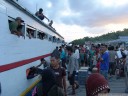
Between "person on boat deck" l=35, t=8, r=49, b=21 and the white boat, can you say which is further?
"person on boat deck" l=35, t=8, r=49, b=21

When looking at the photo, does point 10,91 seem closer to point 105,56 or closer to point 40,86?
point 40,86

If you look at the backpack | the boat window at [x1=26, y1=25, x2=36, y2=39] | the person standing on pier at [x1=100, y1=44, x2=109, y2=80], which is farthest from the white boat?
the person standing on pier at [x1=100, y1=44, x2=109, y2=80]

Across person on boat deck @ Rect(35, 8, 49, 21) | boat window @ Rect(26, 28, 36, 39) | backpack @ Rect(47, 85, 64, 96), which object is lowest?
backpack @ Rect(47, 85, 64, 96)

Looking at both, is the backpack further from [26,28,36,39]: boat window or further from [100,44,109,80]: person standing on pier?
[100,44,109,80]: person standing on pier

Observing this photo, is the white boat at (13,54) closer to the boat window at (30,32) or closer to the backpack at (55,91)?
the boat window at (30,32)

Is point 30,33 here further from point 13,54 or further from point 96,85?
point 96,85

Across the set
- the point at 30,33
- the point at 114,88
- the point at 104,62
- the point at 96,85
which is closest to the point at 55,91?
the point at 30,33

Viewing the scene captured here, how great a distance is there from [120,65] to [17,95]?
1194 cm

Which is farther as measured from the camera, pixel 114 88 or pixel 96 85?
pixel 114 88

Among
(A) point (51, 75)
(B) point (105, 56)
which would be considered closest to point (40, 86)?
Result: (A) point (51, 75)

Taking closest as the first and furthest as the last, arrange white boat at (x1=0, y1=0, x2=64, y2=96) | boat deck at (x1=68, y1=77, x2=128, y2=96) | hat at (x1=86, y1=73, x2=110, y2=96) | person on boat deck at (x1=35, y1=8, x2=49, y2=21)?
1. hat at (x1=86, y1=73, x2=110, y2=96)
2. white boat at (x1=0, y1=0, x2=64, y2=96)
3. boat deck at (x1=68, y1=77, x2=128, y2=96)
4. person on boat deck at (x1=35, y1=8, x2=49, y2=21)

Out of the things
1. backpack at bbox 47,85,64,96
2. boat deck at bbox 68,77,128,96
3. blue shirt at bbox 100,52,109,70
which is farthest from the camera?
boat deck at bbox 68,77,128,96

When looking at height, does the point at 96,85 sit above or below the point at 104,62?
above

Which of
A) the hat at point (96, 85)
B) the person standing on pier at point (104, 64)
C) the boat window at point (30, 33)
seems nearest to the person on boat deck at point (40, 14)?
the person standing on pier at point (104, 64)
